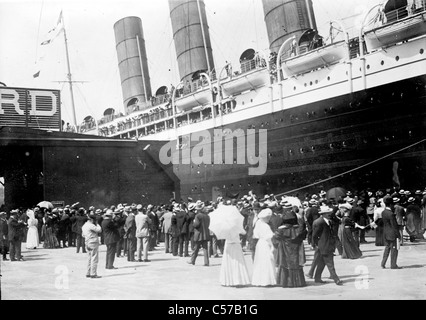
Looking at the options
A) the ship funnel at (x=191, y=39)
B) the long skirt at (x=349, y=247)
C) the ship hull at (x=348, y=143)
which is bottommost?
the long skirt at (x=349, y=247)

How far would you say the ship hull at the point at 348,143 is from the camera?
14.4 metres

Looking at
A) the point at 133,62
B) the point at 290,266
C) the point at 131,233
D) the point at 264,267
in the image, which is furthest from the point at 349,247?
the point at 133,62

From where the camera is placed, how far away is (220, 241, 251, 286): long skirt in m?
6.44

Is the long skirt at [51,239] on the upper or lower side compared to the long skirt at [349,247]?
upper

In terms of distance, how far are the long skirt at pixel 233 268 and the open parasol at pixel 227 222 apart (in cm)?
15

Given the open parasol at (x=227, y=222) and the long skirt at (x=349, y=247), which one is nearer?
the open parasol at (x=227, y=222)

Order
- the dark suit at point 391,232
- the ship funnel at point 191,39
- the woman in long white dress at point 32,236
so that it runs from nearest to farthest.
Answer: the dark suit at point 391,232 < the woman in long white dress at point 32,236 < the ship funnel at point 191,39

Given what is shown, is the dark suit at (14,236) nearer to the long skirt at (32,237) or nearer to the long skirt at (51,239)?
the long skirt at (32,237)

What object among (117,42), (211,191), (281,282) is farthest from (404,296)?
(117,42)

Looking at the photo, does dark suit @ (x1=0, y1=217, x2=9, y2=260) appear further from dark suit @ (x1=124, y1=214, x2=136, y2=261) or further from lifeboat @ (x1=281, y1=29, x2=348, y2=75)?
lifeboat @ (x1=281, y1=29, x2=348, y2=75)

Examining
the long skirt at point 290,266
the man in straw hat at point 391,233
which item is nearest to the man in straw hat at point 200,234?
the long skirt at point 290,266

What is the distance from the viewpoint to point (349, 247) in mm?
8711

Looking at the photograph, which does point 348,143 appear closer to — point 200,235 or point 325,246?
point 200,235

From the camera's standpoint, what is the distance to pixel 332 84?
16719 millimetres
